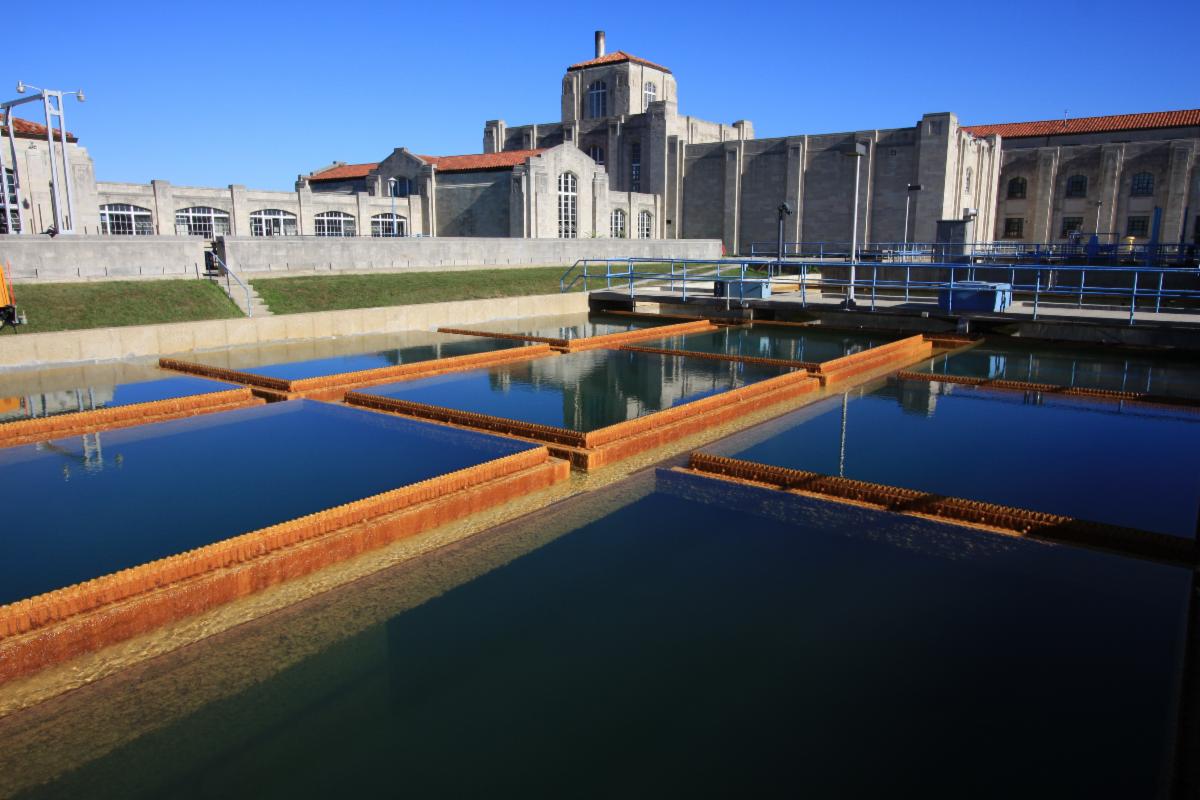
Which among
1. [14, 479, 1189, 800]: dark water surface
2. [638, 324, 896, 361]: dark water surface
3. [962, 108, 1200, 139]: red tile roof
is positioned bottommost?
[14, 479, 1189, 800]: dark water surface

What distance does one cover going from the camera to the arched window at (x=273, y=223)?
38375 millimetres

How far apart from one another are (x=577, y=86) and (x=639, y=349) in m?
47.6

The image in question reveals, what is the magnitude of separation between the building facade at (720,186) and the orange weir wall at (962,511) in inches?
1323

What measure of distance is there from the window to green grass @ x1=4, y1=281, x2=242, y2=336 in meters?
23.6

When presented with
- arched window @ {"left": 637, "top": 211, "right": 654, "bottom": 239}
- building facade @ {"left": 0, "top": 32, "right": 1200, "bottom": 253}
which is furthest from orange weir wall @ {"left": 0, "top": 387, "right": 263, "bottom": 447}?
arched window @ {"left": 637, "top": 211, "right": 654, "bottom": 239}

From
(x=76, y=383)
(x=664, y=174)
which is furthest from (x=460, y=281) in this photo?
(x=664, y=174)

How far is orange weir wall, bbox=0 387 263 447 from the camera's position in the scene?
410 inches

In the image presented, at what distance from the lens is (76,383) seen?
14.3m

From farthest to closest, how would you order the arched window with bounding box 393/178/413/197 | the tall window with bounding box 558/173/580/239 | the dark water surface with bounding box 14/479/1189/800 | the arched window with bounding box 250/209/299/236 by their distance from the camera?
the arched window with bounding box 393/178/413/197 → the tall window with bounding box 558/173/580/239 → the arched window with bounding box 250/209/299/236 → the dark water surface with bounding box 14/479/1189/800

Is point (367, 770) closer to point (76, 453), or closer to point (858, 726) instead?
point (858, 726)

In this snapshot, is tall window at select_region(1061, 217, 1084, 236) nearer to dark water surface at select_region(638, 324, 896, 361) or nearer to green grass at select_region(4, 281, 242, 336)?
dark water surface at select_region(638, 324, 896, 361)

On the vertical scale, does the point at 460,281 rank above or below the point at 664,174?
below

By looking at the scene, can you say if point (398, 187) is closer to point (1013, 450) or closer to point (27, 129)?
point (27, 129)

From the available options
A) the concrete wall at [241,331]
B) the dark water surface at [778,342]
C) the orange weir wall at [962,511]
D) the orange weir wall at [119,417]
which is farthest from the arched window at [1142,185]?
the orange weir wall at [119,417]
